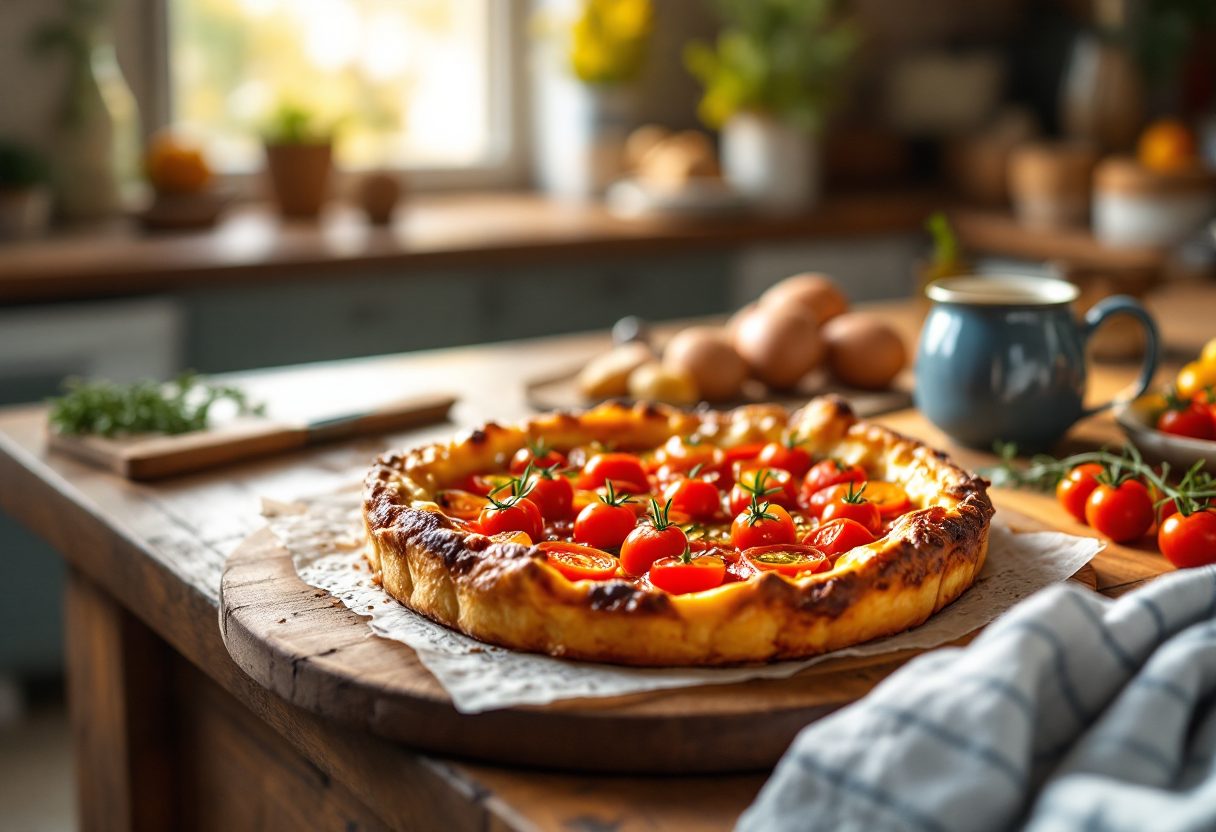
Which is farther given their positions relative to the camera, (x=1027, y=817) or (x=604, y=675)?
(x=604, y=675)

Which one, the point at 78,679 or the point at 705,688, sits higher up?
the point at 705,688

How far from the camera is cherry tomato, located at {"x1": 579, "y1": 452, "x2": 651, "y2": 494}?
50.6 inches

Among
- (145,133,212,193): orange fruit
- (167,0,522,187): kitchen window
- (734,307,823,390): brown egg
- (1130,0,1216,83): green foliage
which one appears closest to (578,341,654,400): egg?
(734,307,823,390): brown egg

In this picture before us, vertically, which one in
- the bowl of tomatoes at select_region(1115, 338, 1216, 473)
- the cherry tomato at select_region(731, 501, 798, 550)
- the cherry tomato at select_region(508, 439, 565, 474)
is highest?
the bowl of tomatoes at select_region(1115, 338, 1216, 473)

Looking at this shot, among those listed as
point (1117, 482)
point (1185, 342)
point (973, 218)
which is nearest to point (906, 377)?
point (1185, 342)

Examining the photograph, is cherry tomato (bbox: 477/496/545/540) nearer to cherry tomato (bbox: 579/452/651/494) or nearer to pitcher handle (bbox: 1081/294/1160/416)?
cherry tomato (bbox: 579/452/651/494)

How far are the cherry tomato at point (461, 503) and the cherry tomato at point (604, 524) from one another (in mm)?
118

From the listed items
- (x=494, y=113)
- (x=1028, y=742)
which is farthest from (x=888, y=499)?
(x=494, y=113)

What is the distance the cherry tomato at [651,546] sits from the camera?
41.5 inches

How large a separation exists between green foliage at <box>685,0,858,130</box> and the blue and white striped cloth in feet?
10.7

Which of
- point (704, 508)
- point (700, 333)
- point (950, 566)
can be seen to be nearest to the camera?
point (950, 566)

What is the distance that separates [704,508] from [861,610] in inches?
11.0

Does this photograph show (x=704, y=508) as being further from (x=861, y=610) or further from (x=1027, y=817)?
(x=1027, y=817)

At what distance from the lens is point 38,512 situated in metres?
1.51
